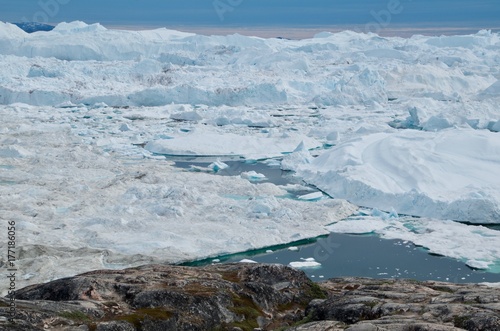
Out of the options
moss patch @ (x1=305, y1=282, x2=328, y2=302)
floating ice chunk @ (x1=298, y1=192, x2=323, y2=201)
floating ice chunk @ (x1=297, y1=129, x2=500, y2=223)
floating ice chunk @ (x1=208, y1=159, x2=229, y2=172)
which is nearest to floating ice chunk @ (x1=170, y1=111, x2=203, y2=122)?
floating ice chunk @ (x1=208, y1=159, x2=229, y2=172)

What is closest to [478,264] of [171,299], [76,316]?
[171,299]

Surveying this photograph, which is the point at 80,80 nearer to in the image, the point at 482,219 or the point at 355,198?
the point at 355,198

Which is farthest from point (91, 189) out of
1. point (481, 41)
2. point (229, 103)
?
point (481, 41)

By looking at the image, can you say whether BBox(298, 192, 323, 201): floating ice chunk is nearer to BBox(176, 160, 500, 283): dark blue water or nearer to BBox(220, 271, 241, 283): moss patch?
BBox(176, 160, 500, 283): dark blue water

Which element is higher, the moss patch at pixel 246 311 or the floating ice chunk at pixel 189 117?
the moss patch at pixel 246 311

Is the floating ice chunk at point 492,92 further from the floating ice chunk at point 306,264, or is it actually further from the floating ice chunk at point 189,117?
the floating ice chunk at point 306,264

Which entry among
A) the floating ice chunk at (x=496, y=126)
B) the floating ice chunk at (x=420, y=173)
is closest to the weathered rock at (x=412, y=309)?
the floating ice chunk at (x=420, y=173)
